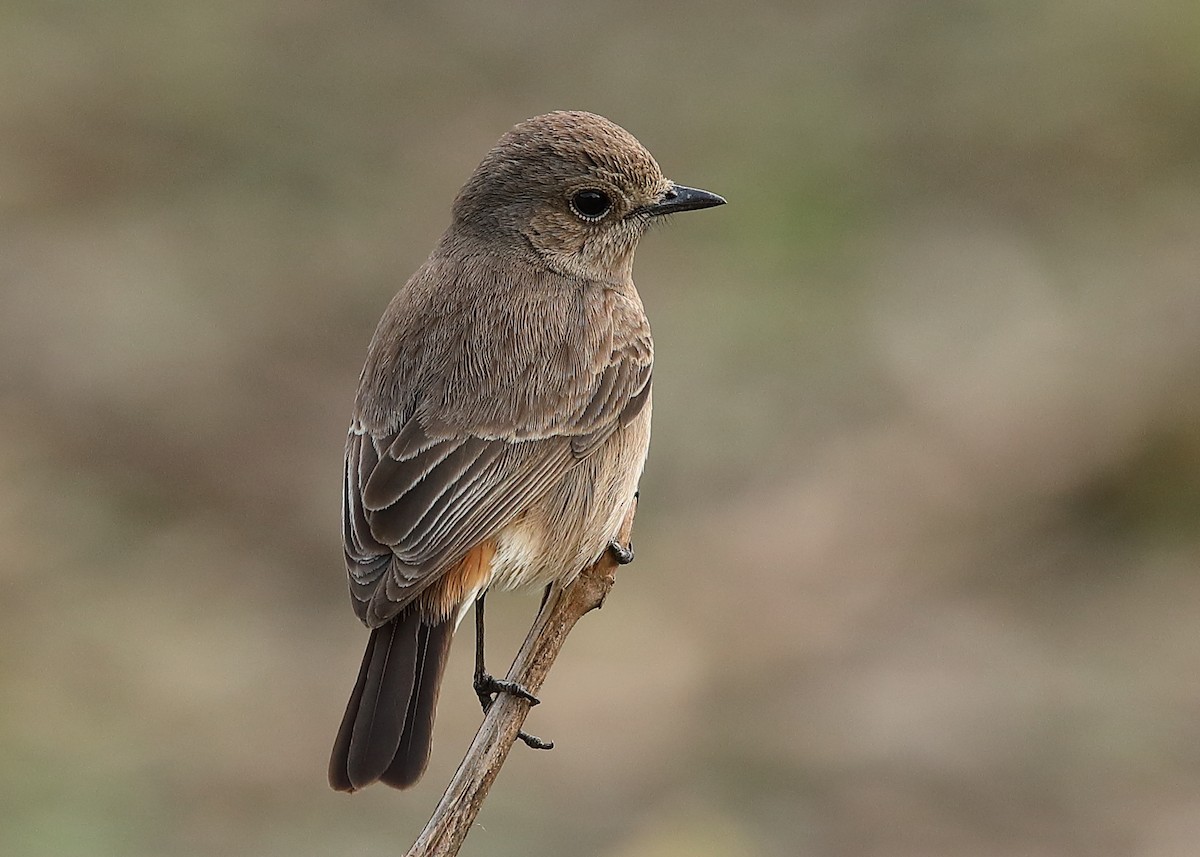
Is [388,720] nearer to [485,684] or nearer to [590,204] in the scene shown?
[485,684]

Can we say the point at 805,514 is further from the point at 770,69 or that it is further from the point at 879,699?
the point at 770,69

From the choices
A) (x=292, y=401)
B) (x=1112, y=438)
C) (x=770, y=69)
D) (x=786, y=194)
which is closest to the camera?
(x=1112, y=438)

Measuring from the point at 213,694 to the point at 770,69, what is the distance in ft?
23.9

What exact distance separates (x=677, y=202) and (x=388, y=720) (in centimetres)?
203

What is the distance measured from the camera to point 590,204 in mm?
5582

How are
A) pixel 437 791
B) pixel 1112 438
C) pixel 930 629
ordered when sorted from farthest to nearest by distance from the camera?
pixel 1112 438
pixel 930 629
pixel 437 791

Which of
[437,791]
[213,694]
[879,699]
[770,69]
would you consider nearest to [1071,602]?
[879,699]

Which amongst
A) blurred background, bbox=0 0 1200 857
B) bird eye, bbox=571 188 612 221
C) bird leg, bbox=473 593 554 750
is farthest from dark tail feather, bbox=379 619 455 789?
blurred background, bbox=0 0 1200 857

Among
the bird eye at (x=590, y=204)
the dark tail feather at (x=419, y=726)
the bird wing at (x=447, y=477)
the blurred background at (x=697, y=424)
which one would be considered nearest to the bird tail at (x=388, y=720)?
the dark tail feather at (x=419, y=726)

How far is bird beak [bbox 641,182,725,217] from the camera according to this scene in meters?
5.58

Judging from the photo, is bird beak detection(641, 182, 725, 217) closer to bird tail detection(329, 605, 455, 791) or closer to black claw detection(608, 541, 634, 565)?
black claw detection(608, 541, 634, 565)

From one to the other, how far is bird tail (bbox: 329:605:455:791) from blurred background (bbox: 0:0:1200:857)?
323 cm

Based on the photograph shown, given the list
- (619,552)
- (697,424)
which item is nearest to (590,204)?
(619,552)

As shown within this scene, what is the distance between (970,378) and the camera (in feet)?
33.5
